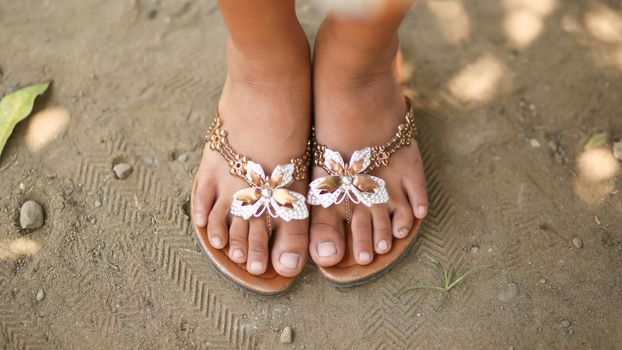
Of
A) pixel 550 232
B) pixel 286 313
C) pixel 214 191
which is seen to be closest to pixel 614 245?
pixel 550 232

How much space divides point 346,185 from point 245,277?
1.05 feet

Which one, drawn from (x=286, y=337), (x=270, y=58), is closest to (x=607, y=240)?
(x=286, y=337)

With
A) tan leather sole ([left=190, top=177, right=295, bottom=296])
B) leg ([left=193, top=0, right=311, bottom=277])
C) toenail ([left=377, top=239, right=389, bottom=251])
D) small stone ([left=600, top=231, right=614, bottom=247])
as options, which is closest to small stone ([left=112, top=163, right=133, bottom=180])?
leg ([left=193, top=0, right=311, bottom=277])

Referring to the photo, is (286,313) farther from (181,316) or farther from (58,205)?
(58,205)

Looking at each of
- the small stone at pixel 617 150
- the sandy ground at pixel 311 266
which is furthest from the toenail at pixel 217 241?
the small stone at pixel 617 150

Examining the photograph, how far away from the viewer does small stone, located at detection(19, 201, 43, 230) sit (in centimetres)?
130

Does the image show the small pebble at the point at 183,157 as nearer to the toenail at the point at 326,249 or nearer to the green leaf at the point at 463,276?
the toenail at the point at 326,249

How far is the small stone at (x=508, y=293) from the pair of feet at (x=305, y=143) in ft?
0.88

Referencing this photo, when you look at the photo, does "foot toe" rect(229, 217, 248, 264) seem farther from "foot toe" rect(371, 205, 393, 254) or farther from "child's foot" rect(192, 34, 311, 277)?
"foot toe" rect(371, 205, 393, 254)

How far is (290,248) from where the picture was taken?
118cm

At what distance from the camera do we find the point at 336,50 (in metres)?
1.12

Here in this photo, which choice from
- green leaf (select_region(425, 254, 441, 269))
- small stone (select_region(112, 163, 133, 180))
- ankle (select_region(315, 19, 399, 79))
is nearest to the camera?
ankle (select_region(315, 19, 399, 79))

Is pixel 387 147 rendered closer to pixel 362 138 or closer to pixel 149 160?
pixel 362 138

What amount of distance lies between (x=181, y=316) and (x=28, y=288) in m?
0.38
